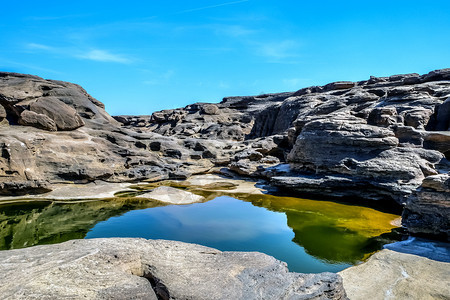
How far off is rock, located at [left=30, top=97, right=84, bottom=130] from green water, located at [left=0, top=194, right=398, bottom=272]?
890cm

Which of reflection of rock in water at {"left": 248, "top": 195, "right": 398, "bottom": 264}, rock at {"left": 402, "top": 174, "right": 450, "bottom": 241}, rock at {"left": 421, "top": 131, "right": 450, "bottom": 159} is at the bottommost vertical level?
reflection of rock in water at {"left": 248, "top": 195, "right": 398, "bottom": 264}

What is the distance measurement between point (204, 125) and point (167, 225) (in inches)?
1219

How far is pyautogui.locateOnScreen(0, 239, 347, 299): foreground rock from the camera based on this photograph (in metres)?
4.05

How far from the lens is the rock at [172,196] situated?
50.8 feet

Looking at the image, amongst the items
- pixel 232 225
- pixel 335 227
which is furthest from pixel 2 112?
pixel 335 227

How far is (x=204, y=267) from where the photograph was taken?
518 cm

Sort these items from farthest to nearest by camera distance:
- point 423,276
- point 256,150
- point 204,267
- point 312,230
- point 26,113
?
point 256,150, point 26,113, point 312,230, point 423,276, point 204,267

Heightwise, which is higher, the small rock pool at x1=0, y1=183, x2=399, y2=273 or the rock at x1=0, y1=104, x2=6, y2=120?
the rock at x1=0, y1=104, x2=6, y2=120

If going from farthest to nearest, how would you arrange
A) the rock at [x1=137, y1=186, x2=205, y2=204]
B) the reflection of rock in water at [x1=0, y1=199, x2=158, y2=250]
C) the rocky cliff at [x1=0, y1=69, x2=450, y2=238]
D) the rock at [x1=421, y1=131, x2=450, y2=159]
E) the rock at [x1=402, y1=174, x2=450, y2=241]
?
the rock at [x1=421, y1=131, x2=450, y2=159]
the rock at [x1=137, y1=186, x2=205, y2=204]
the rocky cliff at [x1=0, y1=69, x2=450, y2=238]
the reflection of rock in water at [x1=0, y1=199, x2=158, y2=250]
the rock at [x1=402, y1=174, x2=450, y2=241]

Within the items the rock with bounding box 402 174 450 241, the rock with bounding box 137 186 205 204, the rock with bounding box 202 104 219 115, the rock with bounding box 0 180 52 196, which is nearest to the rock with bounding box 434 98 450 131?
the rock with bounding box 402 174 450 241

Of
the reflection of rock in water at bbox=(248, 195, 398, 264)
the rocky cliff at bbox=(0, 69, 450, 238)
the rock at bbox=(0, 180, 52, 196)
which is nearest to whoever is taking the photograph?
the reflection of rock in water at bbox=(248, 195, 398, 264)

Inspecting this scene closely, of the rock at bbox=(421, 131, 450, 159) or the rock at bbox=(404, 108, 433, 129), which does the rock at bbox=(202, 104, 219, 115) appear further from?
the rock at bbox=(421, 131, 450, 159)

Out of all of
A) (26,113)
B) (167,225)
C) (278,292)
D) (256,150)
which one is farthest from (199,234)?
(26,113)

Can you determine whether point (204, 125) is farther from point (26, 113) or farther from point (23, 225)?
point (23, 225)
